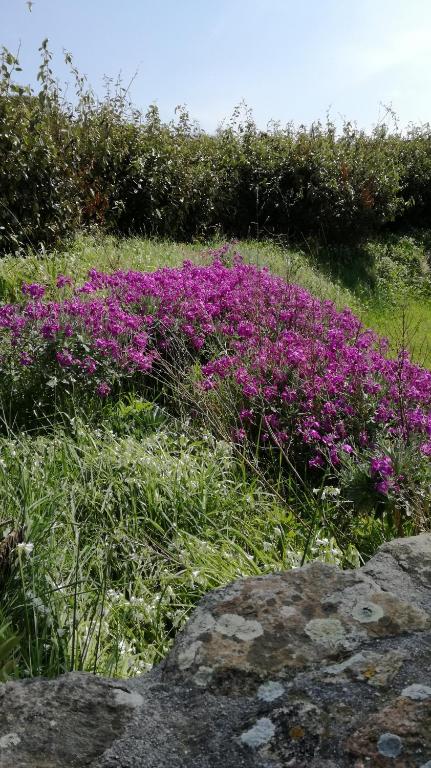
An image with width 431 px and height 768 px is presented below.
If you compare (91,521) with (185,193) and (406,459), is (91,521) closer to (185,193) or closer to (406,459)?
(406,459)

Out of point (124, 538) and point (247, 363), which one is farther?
point (247, 363)

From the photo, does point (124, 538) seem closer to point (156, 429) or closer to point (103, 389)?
point (156, 429)

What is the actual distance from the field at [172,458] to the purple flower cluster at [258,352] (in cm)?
2

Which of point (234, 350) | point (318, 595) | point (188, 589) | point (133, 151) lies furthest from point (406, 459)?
point (133, 151)

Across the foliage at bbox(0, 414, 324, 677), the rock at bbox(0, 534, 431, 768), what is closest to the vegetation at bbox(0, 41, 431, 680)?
the foliage at bbox(0, 414, 324, 677)

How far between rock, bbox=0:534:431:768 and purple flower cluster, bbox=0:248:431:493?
7.92ft

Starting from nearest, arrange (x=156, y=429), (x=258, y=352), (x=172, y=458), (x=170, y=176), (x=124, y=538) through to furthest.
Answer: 1. (x=124, y=538)
2. (x=172, y=458)
3. (x=156, y=429)
4. (x=258, y=352)
5. (x=170, y=176)

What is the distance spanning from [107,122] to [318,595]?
10.9m

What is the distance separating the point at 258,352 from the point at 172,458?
1497 mm

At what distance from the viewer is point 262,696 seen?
117 cm

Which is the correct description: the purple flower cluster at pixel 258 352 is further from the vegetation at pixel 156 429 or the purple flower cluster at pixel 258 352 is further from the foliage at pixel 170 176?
the foliage at pixel 170 176

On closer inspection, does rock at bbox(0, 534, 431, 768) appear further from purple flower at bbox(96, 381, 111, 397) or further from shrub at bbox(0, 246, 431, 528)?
purple flower at bbox(96, 381, 111, 397)

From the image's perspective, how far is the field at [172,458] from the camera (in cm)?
296

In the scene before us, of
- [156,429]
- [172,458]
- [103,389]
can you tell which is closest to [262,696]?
[172,458]
